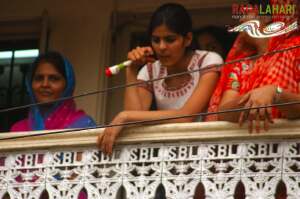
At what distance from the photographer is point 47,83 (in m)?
7.20

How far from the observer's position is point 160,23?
664 centimetres

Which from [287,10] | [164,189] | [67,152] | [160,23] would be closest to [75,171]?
[67,152]

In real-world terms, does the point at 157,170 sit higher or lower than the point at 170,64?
lower

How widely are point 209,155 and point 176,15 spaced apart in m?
0.98

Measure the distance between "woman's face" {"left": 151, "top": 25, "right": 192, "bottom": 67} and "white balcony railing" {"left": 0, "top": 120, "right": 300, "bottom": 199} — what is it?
1.78ft

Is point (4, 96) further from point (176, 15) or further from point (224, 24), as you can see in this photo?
point (176, 15)

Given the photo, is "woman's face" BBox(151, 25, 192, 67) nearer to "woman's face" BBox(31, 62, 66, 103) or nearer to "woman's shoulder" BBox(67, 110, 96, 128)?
"woman's shoulder" BBox(67, 110, 96, 128)

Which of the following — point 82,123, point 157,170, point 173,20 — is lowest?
point 157,170

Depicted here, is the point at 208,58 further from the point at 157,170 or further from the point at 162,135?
the point at 157,170

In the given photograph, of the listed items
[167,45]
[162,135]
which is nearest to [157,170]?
[162,135]

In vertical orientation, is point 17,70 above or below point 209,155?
above

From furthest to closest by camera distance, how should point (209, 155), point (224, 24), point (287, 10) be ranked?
point (224, 24) < point (287, 10) < point (209, 155)

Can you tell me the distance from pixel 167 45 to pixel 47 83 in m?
0.97

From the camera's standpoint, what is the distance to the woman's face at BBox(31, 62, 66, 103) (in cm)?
720
